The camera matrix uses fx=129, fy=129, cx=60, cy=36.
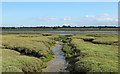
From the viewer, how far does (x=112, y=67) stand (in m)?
13.8

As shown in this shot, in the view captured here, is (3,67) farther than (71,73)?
No

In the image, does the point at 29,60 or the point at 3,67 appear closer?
the point at 3,67

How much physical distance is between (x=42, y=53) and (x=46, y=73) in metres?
7.34

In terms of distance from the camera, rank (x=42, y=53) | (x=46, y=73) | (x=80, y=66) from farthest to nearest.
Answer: (x=42, y=53) < (x=46, y=73) < (x=80, y=66)

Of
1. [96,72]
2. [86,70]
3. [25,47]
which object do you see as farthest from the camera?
[25,47]

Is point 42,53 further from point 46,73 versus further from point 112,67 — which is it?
point 112,67

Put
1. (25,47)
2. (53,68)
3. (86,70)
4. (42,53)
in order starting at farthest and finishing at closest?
1. (25,47)
2. (42,53)
3. (53,68)
4. (86,70)

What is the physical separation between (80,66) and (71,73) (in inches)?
62.1

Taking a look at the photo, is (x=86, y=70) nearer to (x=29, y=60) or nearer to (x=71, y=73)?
(x=71, y=73)

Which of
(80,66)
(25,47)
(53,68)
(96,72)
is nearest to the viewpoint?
(96,72)

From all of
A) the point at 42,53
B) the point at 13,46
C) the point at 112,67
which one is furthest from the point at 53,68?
the point at 13,46

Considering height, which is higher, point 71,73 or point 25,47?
point 25,47

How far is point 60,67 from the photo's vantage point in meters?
18.2

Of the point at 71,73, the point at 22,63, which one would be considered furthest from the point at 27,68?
the point at 71,73
